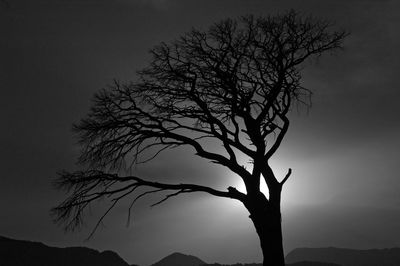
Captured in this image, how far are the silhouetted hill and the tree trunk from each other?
152 metres

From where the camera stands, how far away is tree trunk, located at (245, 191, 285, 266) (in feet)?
35.7

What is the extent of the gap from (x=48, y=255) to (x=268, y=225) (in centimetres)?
16683

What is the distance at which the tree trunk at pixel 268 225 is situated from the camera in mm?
10891

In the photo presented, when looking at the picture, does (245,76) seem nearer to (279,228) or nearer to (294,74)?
(294,74)

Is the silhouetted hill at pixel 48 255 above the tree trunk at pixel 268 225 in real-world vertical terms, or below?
above

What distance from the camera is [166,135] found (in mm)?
11719

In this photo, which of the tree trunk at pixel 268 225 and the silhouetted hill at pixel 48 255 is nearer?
the tree trunk at pixel 268 225

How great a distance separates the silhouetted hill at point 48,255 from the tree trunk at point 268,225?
15192 cm

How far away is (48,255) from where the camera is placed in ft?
530

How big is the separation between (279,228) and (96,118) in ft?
18.6

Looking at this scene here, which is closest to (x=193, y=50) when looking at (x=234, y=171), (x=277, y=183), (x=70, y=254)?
(x=234, y=171)

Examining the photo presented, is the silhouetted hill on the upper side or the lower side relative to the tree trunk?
upper

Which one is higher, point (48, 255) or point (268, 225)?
point (48, 255)

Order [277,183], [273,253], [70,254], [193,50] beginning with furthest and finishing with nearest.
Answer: [70,254] < [193,50] < [277,183] < [273,253]
